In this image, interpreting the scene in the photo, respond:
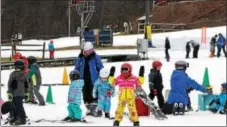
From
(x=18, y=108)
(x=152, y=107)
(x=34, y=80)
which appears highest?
(x=34, y=80)

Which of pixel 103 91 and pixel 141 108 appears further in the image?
pixel 141 108

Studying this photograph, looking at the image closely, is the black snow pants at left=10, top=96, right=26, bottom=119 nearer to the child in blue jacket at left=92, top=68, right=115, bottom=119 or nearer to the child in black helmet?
the child in black helmet

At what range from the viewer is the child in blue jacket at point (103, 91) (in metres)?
12.8

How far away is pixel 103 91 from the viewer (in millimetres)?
12836

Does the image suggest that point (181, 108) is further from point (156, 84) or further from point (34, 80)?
point (34, 80)

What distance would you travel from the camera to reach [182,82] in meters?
13.4

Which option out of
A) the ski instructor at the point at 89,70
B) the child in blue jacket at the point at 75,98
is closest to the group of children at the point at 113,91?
the child in blue jacket at the point at 75,98

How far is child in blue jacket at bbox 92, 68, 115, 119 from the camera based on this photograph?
42.1 feet

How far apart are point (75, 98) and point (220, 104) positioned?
370 cm

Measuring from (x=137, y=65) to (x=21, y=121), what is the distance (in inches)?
657

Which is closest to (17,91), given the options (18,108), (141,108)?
(18,108)

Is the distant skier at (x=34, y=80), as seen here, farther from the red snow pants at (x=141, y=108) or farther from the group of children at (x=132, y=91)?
the red snow pants at (x=141, y=108)

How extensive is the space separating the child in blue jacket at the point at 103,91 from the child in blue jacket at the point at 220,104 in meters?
2.67

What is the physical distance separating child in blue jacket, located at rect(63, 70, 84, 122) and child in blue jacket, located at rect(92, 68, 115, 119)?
1.72 ft
